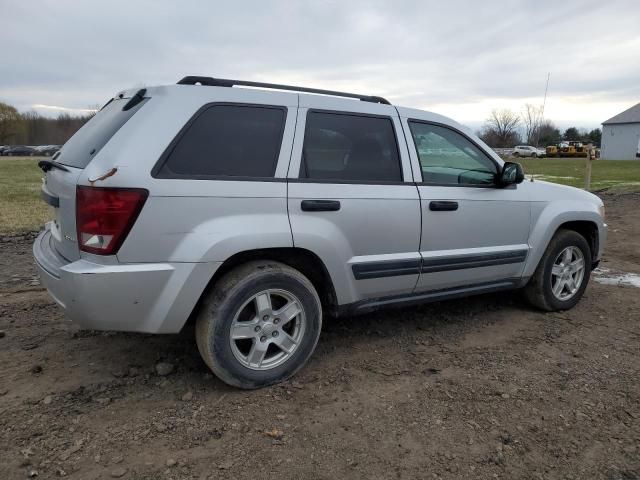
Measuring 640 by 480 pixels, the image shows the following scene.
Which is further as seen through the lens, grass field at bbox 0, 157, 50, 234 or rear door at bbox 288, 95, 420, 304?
grass field at bbox 0, 157, 50, 234

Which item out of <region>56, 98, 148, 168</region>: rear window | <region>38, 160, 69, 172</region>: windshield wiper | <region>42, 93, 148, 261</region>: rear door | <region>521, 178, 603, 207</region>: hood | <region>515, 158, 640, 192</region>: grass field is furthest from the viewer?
<region>515, 158, 640, 192</region>: grass field

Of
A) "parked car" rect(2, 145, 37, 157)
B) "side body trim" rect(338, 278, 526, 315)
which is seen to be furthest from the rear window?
"parked car" rect(2, 145, 37, 157)

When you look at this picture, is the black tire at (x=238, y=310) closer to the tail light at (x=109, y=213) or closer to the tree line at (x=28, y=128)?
the tail light at (x=109, y=213)

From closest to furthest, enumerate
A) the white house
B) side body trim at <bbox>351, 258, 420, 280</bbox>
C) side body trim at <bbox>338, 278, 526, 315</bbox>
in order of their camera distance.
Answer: side body trim at <bbox>351, 258, 420, 280</bbox>
side body trim at <bbox>338, 278, 526, 315</bbox>
the white house

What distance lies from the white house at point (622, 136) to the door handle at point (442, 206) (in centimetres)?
5928

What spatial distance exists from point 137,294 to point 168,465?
88cm

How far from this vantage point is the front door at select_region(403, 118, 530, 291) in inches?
145

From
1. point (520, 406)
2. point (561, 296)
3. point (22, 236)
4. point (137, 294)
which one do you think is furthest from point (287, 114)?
→ point (22, 236)

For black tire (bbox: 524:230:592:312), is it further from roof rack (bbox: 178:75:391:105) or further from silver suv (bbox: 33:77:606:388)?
roof rack (bbox: 178:75:391:105)

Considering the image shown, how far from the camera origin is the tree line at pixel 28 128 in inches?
2817

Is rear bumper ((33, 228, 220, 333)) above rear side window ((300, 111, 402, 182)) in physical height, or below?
below

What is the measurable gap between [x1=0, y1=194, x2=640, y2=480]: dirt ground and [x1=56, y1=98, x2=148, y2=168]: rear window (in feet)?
4.56

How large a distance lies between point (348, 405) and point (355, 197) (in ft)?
4.28

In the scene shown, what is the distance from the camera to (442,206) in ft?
12.1
